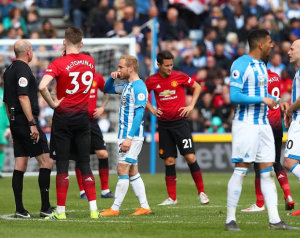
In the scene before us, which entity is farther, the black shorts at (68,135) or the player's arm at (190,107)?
the player's arm at (190,107)

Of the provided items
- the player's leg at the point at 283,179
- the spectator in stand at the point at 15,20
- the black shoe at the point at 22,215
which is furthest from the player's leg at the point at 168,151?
the spectator in stand at the point at 15,20

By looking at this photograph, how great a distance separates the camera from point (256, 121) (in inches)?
334

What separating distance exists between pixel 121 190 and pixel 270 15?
14942 millimetres

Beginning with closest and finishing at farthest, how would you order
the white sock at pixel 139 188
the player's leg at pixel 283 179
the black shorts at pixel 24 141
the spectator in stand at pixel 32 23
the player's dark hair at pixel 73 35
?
1. the player's dark hair at pixel 73 35
2. the black shorts at pixel 24 141
3. the white sock at pixel 139 188
4. the player's leg at pixel 283 179
5. the spectator in stand at pixel 32 23

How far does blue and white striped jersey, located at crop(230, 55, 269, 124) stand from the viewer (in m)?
8.42

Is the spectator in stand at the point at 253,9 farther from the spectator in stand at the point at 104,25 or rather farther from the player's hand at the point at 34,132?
the player's hand at the point at 34,132

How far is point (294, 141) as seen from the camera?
10.1 metres

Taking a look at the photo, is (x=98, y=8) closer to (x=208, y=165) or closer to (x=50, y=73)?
(x=208, y=165)

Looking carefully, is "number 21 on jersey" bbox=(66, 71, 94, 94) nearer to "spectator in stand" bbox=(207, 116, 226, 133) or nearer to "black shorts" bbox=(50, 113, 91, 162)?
"black shorts" bbox=(50, 113, 91, 162)

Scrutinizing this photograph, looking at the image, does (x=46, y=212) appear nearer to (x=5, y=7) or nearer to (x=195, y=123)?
(x=195, y=123)

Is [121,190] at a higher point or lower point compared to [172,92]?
lower

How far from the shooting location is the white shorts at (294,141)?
10.1m

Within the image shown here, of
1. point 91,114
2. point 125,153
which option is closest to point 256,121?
point 125,153

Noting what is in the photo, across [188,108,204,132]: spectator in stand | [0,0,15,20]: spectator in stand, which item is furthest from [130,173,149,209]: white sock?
[0,0,15,20]: spectator in stand
